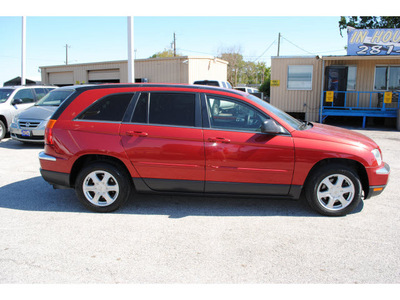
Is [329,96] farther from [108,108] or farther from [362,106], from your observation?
[108,108]

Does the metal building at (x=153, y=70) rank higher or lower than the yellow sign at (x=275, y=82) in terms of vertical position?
higher

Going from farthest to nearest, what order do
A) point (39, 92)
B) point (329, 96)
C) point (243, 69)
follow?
point (243, 69), point (329, 96), point (39, 92)

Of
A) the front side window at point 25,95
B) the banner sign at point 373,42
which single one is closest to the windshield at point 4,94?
the front side window at point 25,95

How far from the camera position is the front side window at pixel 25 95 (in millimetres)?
11490

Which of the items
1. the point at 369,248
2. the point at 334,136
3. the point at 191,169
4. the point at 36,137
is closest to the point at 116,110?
the point at 191,169

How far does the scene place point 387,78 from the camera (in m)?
15.4

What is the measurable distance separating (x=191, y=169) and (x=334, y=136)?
1941 millimetres

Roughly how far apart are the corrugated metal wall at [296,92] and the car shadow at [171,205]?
39.2 feet

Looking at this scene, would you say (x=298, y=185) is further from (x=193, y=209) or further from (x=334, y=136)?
(x=193, y=209)

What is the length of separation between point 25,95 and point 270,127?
10.3 metres

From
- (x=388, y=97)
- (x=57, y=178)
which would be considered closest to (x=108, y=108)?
(x=57, y=178)

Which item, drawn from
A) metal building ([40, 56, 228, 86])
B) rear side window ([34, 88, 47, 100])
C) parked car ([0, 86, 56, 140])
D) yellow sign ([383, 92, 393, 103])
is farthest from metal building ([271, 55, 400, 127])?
parked car ([0, 86, 56, 140])

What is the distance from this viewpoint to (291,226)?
13.5 ft

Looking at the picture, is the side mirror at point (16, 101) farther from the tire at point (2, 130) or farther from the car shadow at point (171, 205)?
the car shadow at point (171, 205)
